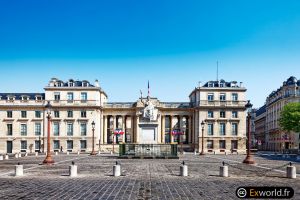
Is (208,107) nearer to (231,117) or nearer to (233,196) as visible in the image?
(231,117)

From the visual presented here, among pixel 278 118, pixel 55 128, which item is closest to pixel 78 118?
pixel 55 128

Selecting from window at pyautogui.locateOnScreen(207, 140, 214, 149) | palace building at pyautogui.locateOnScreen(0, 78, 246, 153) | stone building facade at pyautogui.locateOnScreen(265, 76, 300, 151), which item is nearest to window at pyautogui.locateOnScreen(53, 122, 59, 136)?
palace building at pyautogui.locateOnScreen(0, 78, 246, 153)

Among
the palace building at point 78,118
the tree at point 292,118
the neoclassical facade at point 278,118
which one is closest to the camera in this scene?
the tree at point 292,118

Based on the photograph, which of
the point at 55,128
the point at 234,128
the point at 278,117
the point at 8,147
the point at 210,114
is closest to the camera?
the point at 8,147

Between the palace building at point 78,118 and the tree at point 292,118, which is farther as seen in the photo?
the palace building at point 78,118

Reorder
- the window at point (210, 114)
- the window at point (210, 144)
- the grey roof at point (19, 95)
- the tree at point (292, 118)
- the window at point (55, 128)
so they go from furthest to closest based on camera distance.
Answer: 1. the grey roof at point (19, 95)
2. the window at point (210, 114)
3. the window at point (210, 144)
4. the window at point (55, 128)
5. the tree at point (292, 118)

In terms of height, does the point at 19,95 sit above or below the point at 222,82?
below

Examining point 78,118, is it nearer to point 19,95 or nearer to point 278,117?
point 19,95

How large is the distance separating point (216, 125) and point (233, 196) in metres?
74.5

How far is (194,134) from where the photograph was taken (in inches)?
3748

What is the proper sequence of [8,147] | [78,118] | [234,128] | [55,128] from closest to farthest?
[8,147] → [55,128] → [78,118] → [234,128]

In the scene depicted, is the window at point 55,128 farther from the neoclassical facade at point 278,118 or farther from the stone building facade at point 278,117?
the stone building facade at point 278,117

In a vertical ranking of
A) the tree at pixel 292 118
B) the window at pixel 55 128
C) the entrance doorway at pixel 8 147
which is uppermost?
the tree at pixel 292 118

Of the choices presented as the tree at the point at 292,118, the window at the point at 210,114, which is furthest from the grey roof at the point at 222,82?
the tree at the point at 292,118
